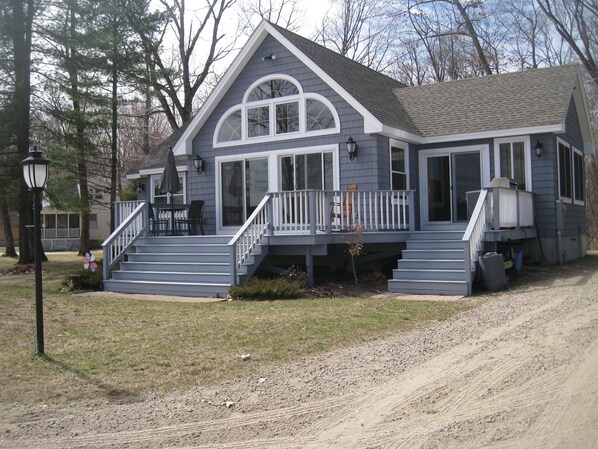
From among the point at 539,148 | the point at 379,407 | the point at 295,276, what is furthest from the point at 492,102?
the point at 379,407

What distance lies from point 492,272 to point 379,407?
698cm

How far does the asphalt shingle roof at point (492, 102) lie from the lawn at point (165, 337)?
6618 millimetres

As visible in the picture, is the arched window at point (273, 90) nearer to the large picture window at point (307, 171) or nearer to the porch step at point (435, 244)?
the large picture window at point (307, 171)

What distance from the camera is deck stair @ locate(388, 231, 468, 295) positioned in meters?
10.9

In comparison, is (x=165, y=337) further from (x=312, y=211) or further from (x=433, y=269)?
(x=433, y=269)

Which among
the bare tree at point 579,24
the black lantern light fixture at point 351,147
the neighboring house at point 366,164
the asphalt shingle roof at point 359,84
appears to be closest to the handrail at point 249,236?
the neighboring house at point 366,164

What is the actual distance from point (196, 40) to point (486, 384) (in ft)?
92.9

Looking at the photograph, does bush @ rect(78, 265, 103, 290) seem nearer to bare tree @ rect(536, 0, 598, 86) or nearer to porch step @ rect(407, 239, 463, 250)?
porch step @ rect(407, 239, 463, 250)

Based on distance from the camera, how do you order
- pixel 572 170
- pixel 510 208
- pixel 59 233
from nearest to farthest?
1. pixel 510 208
2. pixel 572 170
3. pixel 59 233

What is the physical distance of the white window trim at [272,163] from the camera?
14.4 meters

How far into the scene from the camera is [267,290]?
35.7ft

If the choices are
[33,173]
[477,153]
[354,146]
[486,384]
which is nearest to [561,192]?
[477,153]

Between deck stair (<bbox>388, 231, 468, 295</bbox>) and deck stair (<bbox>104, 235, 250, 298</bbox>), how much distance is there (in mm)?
3431

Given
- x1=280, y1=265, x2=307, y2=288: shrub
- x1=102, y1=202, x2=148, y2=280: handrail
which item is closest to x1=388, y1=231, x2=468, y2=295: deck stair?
x1=280, y1=265, x2=307, y2=288: shrub
